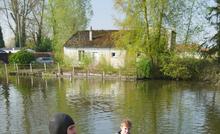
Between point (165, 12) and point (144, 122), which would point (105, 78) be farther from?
point (144, 122)

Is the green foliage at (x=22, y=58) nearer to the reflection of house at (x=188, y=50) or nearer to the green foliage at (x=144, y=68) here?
the green foliage at (x=144, y=68)

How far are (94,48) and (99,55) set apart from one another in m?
1.40

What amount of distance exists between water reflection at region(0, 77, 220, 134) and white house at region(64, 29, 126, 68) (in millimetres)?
11526

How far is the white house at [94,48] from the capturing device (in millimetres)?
45963

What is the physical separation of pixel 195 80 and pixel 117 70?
7.37 m

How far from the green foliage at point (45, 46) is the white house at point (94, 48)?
36.4 feet

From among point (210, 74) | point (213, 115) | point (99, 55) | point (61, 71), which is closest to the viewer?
point (213, 115)

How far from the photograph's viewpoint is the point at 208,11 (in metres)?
40.9

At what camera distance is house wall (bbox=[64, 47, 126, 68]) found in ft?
146

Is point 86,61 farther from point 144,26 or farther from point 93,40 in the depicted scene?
point 144,26

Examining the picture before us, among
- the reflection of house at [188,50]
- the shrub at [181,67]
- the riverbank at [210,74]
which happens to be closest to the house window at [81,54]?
the shrub at [181,67]

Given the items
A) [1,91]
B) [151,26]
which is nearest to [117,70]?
[151,26]

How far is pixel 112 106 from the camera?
22.3 m

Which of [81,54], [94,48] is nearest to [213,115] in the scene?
[81,54]
